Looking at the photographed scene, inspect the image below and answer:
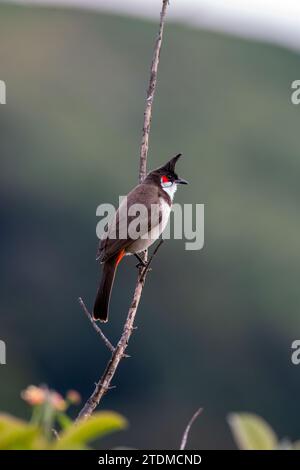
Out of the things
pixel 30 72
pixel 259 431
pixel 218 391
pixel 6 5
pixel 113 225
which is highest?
pixel 6 5

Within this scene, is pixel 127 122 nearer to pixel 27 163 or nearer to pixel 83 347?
pixel 27 163

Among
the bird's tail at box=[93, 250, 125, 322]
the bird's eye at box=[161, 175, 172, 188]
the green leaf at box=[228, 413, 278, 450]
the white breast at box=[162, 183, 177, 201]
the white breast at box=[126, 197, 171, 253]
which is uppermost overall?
the bird's eye at box=[161, 175, 172, 188]

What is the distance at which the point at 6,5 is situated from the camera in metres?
37.9

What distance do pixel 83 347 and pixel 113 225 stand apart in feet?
65.0

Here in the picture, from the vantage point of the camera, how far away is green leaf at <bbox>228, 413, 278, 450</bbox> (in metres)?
1.31

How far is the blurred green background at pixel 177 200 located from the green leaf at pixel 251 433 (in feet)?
61.2

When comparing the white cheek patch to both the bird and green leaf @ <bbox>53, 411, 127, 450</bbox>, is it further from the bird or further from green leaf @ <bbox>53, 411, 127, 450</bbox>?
green leaf @ <bbox>53, 411, 127, 450</bbox>

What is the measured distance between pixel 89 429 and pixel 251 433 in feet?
0.85

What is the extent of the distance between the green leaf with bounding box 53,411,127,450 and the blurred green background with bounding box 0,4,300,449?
18681mm

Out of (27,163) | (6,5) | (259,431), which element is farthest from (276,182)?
(259,431)

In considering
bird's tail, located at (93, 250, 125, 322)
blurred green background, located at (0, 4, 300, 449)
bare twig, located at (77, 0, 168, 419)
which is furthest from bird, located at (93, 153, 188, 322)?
blurred green background, located at (0, 4, 300, 449)

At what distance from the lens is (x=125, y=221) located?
4.27 meters

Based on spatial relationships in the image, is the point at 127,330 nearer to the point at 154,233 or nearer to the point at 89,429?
the point at 89,429

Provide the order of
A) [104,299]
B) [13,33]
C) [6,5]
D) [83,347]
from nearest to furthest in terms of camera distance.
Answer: [104,299], [83,347], [13,33], [6,5]
